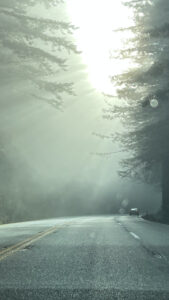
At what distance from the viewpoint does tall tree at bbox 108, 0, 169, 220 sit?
995 inches

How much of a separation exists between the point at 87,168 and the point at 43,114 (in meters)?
22.2

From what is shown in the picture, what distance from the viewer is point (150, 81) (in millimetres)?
26281

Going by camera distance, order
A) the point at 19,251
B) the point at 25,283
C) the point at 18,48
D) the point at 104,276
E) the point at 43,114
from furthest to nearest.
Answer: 1. the point at 43,114
2. the point at 18,48
3. the point at 19,251
4. the point at 104,276
5. the point at 25,283

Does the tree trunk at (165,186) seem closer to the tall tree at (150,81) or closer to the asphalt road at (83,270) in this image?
the tall tree at (150,81)

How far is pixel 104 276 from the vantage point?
8.02m

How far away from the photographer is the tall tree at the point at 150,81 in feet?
82.9

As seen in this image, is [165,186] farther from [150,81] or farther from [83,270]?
[83,270]

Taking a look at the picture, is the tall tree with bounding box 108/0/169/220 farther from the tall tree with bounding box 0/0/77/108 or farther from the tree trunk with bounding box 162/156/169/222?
the tall tree with bounding box 0/0/77/108

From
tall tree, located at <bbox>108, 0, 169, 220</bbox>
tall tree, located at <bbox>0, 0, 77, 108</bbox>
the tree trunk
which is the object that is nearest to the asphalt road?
tall tree, located at <bbox>0, 0, 77, 108</bbox>

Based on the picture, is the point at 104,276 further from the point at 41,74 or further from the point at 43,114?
the point at 43,114

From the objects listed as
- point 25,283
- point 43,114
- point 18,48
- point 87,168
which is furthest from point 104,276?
point 87,168

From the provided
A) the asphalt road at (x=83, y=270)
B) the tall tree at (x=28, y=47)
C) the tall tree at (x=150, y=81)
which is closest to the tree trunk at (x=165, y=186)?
the tall tree at (x=150, y=81)

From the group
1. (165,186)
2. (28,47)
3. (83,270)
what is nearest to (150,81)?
(28,47)

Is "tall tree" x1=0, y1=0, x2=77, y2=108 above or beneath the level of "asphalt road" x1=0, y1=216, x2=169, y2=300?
above
